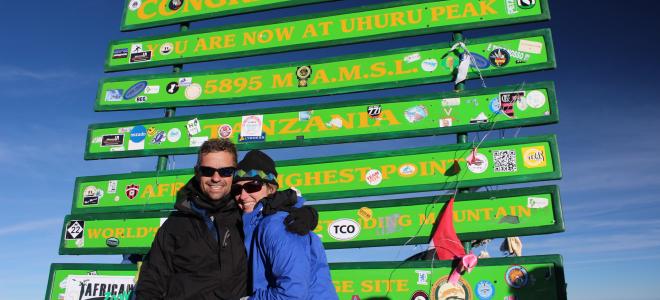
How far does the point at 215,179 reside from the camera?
337cm

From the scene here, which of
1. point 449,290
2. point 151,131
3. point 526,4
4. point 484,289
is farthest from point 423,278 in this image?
point 151,131

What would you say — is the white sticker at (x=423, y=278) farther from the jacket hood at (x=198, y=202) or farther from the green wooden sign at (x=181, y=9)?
the green wooden sign at (x=181, y=9)

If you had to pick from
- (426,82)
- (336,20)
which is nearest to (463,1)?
(426,82)

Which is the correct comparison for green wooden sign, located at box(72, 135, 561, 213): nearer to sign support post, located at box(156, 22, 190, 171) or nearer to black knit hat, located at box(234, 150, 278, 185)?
sign support post, located at box(156, 22, 190, 171)

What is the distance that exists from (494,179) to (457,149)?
22.9 inches

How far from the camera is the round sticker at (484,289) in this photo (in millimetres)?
5363

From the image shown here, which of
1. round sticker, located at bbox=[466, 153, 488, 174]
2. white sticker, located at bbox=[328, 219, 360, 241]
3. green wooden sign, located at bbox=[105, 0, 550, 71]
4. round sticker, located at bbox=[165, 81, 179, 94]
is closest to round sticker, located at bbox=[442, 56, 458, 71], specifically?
green wooden sign, located at bbox=[105, 0, 550, 71]

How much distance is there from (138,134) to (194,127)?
3.53ft

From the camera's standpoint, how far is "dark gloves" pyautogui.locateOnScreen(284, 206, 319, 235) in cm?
285

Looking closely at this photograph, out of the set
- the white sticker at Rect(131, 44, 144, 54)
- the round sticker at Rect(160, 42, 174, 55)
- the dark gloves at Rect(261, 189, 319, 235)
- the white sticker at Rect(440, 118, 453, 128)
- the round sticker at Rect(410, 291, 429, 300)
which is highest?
the white sticker at Rect(131, 44, 144, 54)

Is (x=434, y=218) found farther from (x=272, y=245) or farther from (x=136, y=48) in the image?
(x=136, y=48)

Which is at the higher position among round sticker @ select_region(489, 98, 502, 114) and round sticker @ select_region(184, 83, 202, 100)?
round sticker @ select_region(184, 83, 202, 100)

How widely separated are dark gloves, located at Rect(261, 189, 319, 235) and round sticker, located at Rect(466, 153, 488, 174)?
130 inches

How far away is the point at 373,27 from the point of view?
6.92 metres
